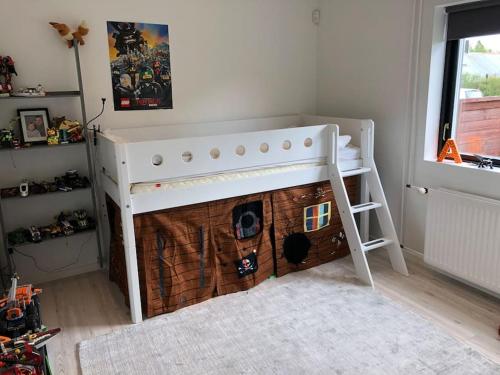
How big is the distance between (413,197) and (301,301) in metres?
1.21

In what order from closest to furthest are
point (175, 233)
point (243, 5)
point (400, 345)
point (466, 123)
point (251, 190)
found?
point (400, 345), point (175, 233), point (251, 190), point (466, 123), point (243, 5)

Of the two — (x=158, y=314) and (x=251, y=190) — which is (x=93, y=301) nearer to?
(x=158, y=314)

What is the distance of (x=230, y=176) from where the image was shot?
2627 millimetres

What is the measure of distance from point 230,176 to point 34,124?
4.42 feet

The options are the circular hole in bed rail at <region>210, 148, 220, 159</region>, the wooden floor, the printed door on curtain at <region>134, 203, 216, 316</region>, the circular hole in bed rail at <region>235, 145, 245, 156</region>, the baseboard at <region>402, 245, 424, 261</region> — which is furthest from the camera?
the baseboard at <region>402, 245, 424, 261</region>

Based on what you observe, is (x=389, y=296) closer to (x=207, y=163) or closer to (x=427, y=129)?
(x=427, y=129)

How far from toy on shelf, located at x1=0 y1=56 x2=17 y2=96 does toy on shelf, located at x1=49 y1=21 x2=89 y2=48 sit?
36cm

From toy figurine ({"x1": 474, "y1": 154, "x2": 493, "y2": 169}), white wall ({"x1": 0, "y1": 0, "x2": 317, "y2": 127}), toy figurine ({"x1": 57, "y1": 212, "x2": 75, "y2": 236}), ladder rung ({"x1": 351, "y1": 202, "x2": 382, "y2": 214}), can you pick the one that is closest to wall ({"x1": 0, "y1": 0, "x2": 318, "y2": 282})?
white wall ({"x1": 0, "y1": 0, "x2": 317, "y2": 127})

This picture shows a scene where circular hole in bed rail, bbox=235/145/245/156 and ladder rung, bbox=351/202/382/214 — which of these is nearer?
circular hole in bed rail, bbox=235/145/245/156

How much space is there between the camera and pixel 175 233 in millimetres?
2514

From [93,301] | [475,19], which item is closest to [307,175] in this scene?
[475,19]

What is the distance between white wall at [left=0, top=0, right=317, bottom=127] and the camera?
2744 millimetres

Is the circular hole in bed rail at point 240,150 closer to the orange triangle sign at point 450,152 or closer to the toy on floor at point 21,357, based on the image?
the orange triangle sign at point 450,152

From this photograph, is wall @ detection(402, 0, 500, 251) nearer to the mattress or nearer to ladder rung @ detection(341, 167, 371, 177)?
ladder rung @ detection(341, 167, 371, 177)
